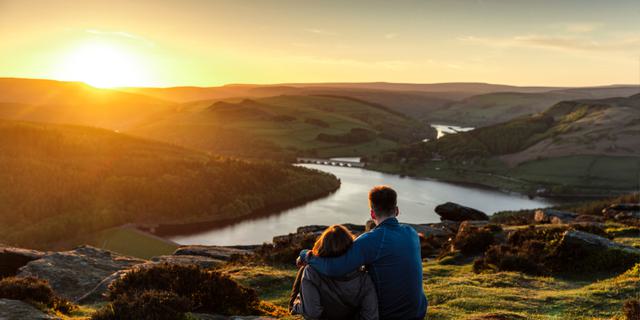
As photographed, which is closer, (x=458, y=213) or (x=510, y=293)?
(x=510, y=293)

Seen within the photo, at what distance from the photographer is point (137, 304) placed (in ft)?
41.5

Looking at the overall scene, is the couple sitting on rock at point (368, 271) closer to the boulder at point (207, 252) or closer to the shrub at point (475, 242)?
the shrub at point (475, 242)

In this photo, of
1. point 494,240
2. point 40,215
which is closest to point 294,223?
point 40,215

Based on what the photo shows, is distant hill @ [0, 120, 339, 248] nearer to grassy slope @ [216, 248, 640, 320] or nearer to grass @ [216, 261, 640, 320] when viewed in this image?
grassy slope @ [216, 248, 640, 320]

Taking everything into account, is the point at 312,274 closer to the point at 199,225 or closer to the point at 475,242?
the point at 475,242

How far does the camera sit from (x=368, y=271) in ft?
36.9

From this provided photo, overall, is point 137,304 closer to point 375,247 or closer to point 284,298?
point 375,247

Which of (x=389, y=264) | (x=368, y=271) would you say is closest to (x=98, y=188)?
(x=368, y=271)

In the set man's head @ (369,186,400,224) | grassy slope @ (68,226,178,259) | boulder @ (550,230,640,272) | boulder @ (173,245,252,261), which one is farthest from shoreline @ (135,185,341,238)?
man's head @ (369,186,400,224)

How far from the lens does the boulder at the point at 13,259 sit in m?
30.8

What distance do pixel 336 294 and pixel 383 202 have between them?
8.01ft

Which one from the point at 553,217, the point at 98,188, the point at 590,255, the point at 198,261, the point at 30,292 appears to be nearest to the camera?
the point at 30,292

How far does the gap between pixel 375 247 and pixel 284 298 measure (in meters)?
13.8

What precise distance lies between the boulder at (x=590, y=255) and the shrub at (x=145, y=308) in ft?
71.4
